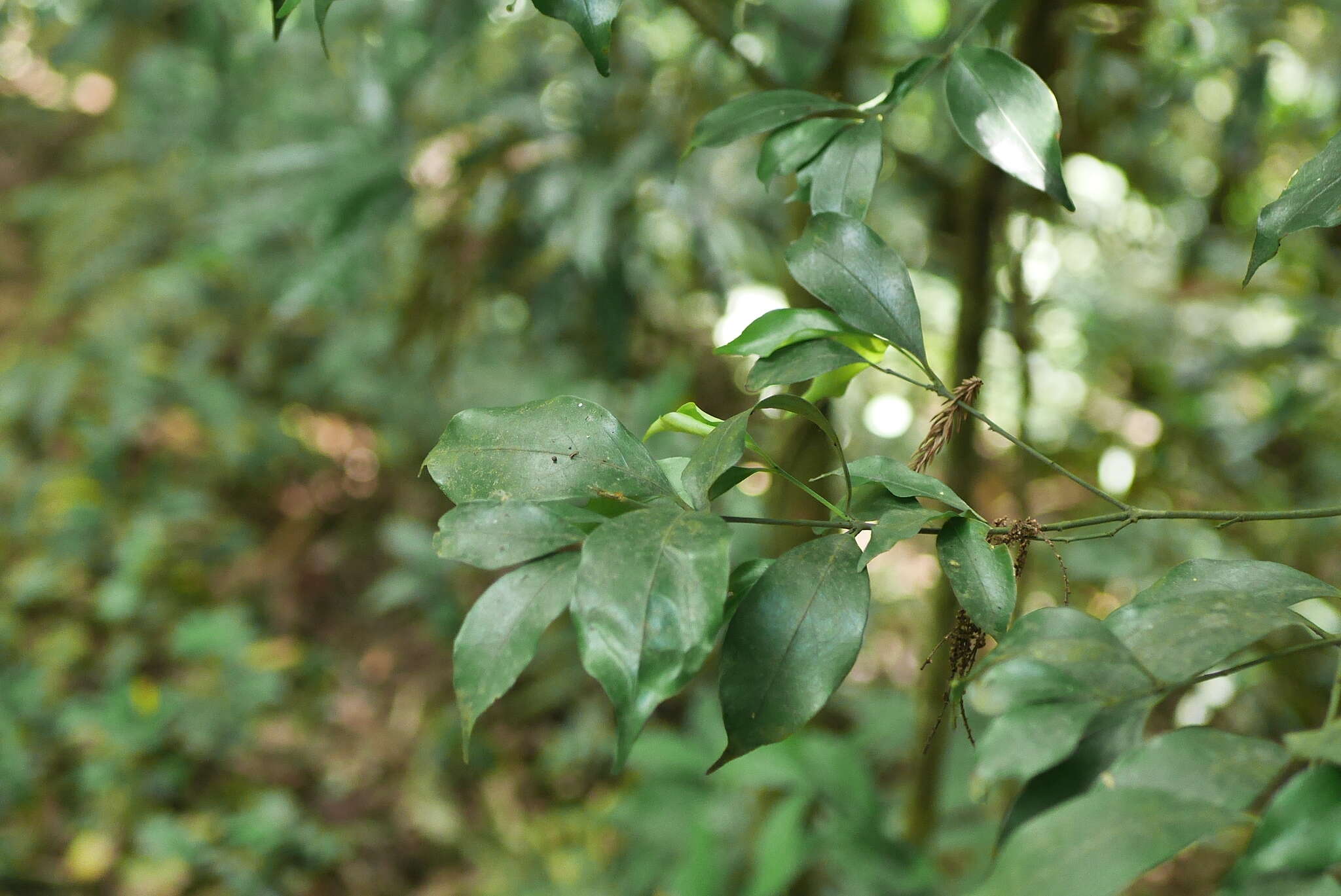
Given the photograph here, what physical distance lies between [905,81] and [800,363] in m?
0.16

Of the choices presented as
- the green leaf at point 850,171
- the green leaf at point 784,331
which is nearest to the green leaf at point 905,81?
the green leaf at point 850,171

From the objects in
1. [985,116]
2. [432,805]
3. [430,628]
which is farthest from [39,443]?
[985,116]

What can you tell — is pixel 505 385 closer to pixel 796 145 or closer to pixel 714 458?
pixel 796 145

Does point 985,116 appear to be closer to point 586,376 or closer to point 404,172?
point 404,172

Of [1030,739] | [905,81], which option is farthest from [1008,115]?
[1030,739]

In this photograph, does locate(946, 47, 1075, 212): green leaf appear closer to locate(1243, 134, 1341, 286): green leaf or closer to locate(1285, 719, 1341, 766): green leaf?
locate(1243, 134, 1341, 286): green leaf

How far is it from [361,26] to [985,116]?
1098 mm

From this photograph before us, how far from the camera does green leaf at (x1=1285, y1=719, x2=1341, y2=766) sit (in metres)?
0.23

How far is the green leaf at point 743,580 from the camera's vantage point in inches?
14.2

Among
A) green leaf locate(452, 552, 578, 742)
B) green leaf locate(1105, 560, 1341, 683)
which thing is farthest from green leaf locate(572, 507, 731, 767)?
green leaf locate(1105, 560, 1341, 683)

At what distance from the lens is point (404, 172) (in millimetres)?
1139

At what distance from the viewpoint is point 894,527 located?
34 centimetres

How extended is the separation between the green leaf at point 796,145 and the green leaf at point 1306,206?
0.61 feet

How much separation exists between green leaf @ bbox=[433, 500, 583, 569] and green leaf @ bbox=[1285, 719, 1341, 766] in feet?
0.71
